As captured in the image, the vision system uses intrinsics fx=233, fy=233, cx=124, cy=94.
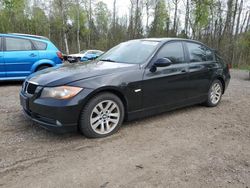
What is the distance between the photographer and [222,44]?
23.6m

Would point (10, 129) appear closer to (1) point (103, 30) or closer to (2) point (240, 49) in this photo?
(2) point (240, 49)

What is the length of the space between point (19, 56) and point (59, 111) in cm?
475

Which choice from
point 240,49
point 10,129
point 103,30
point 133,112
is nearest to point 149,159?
point 133,112

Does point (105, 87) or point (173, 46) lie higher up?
point (173, 46)

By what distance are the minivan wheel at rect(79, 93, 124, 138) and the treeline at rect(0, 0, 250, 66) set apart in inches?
757

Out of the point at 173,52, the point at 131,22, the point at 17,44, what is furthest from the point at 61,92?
the point at 131,22

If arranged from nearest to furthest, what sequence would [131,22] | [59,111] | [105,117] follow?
[59,111] → [105,117] → [131,22]

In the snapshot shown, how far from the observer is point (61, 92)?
10.5 feet

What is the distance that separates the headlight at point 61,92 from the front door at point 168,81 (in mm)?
1224

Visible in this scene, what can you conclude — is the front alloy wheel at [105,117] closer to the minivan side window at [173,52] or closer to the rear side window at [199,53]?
the minivan side window at [173,52]

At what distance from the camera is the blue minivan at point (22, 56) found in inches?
274

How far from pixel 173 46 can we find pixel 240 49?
2114cm

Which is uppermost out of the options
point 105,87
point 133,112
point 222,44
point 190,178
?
point 222,44

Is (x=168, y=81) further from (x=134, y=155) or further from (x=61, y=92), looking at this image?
(x=61, y=92)
